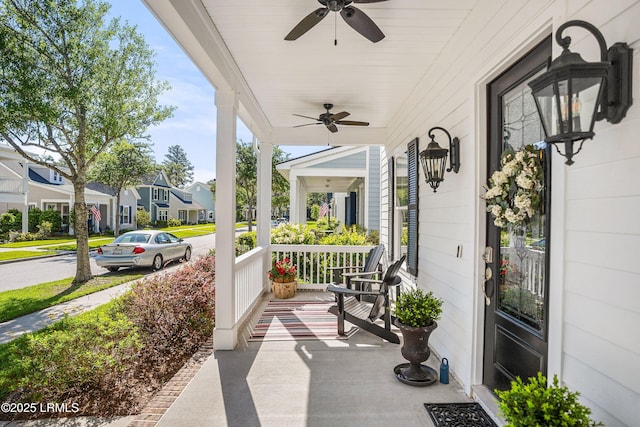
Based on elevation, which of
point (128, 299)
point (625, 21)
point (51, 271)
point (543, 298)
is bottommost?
point (51, 271)

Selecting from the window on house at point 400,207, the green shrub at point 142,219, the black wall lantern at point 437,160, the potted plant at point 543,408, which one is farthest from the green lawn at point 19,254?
the potted plant at point 543,408

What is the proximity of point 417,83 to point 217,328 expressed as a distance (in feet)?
11.9

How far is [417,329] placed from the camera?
8.54 feet

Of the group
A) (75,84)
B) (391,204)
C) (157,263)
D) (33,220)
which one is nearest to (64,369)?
(391,204)

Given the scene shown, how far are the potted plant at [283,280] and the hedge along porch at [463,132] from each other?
41 centimetres

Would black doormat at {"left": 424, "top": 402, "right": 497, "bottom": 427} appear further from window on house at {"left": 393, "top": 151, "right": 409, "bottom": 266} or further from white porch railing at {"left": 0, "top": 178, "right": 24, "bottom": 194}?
white porch railing at {"left": 0, "top": 178, "right": 24, "bottom": 194}

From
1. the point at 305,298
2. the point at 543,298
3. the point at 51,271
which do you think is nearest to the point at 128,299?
the point at 305,298

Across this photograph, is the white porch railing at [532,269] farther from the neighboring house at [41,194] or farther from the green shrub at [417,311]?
the neighboring house at [41,194]

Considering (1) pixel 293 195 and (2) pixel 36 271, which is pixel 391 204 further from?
→ (2) pixel 36 271

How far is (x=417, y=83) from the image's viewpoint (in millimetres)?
3896

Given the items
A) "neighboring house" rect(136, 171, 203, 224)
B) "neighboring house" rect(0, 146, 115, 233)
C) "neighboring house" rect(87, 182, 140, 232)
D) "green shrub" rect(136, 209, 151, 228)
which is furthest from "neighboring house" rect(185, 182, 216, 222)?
"neighboring house" rect(0, 146, 115, 233)

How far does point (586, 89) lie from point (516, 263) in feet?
3.98

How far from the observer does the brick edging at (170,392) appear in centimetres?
225

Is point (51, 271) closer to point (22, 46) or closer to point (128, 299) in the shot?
point (22, 46)
